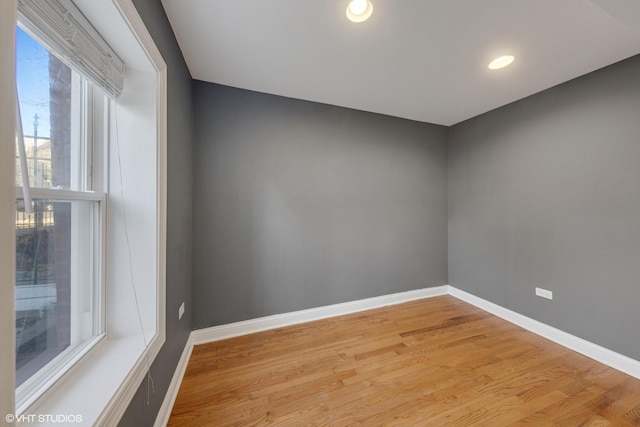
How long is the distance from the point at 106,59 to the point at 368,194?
2382 millimetres

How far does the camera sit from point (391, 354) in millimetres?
1886

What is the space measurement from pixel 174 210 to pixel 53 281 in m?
0.72

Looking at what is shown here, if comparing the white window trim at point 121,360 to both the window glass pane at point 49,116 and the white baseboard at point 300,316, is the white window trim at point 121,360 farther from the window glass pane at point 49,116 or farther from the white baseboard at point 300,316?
the white baseboard at point 300,316

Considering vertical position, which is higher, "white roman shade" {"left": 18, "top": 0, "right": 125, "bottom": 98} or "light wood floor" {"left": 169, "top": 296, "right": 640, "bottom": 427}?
"white roman shade" {"left": 18, "top": 0, "right": 125, "bottom": 98}

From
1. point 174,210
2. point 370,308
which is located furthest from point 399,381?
point 174,210

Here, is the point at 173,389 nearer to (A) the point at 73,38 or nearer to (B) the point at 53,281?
(B) the point at 53,281

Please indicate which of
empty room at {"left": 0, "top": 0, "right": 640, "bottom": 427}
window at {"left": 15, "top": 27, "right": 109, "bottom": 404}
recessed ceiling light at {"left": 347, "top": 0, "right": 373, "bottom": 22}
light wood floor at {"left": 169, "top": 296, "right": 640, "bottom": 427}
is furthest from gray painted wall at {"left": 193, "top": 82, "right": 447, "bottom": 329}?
recessed ceiling light at {"left": 347, "top": 0, "right": 373, "bottom": 22}

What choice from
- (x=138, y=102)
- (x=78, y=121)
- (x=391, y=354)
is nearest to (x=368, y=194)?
(x=391, y=354)

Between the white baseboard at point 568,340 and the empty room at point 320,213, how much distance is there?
1 cm

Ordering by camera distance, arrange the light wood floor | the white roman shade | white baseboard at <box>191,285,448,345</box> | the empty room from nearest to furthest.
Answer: the white roman shade → the empty room → the light wood floor → white baseboard at <box>191,285,448,345</box>

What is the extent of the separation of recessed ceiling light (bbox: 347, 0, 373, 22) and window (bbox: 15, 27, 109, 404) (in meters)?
1.44

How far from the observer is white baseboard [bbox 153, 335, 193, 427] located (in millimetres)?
1224

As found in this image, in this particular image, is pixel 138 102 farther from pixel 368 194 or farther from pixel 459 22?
pixel 368 194

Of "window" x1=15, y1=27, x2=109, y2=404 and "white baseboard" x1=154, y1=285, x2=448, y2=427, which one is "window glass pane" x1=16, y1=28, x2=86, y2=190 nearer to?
"window" x1=15, y1=27, x2=109, y2=404
